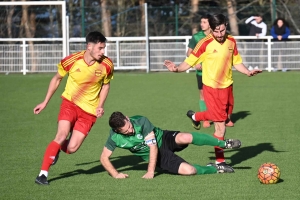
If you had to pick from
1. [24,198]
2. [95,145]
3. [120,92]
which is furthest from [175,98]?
[24,198]

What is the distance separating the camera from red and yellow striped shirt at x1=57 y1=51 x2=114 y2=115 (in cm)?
894

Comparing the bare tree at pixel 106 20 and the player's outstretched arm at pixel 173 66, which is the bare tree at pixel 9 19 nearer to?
the bare tree at pixel 106 20

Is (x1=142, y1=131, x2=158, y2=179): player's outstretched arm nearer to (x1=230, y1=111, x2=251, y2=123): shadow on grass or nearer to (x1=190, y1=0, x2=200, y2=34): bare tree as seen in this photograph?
(x1=230, y1=111, x2=251, y2=123): shadow on grass

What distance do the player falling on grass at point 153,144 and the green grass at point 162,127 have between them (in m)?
0.13

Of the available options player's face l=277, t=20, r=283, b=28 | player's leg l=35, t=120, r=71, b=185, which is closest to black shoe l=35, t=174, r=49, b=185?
player's leg l=35, t=120, r=71, b=185

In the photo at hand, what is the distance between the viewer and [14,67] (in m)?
23.9

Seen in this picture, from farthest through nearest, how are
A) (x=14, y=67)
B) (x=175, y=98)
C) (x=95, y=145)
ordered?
(x=14, y=67) → (x=175, y=98) → (x=95, y=145)

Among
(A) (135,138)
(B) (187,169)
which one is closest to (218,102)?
(B) (187,169)

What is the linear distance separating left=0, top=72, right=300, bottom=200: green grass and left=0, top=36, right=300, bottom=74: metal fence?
176cm

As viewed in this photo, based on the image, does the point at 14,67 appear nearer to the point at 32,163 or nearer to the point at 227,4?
the point at 227,4

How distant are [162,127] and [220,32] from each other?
15.3 feet

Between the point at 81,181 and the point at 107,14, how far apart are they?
1785cm

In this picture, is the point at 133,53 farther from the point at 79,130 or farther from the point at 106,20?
the point at 79,130

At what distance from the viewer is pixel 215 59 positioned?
938cm
